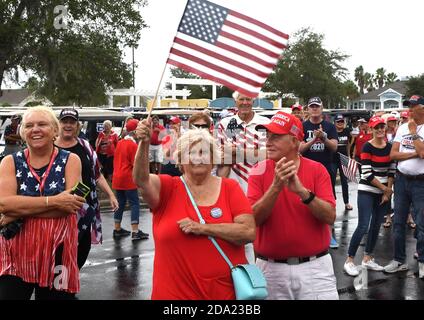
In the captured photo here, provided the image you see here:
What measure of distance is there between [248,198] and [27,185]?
1.48 meters

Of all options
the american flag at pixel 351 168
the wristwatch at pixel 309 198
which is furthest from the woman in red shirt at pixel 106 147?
the wristwatch at pixel 309 198

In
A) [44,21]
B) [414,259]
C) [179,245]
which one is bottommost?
[414,259]

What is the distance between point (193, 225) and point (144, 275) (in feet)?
13.2

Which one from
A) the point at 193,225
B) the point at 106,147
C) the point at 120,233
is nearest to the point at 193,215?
the point at 193,225

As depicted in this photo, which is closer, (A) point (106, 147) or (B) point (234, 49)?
(B) point (234, 49)

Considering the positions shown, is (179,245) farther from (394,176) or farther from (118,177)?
(118,177)

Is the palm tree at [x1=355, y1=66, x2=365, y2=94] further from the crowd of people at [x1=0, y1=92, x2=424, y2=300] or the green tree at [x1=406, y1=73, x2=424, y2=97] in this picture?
the crowd of people at [x1=0, y1=92, x2=424, y2=300]

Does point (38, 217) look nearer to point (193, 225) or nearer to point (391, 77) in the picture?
point (193, 225)

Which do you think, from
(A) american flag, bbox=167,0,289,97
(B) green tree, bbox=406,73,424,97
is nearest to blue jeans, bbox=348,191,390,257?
(A) american flag, bbox=167,0,289,97

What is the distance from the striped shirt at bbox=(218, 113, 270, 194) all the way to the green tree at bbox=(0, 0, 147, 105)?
57.7 ft

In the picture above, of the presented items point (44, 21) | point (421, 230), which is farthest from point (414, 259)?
point (44, 21)

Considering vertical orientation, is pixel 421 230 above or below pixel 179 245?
below

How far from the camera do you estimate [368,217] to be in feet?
23.0
